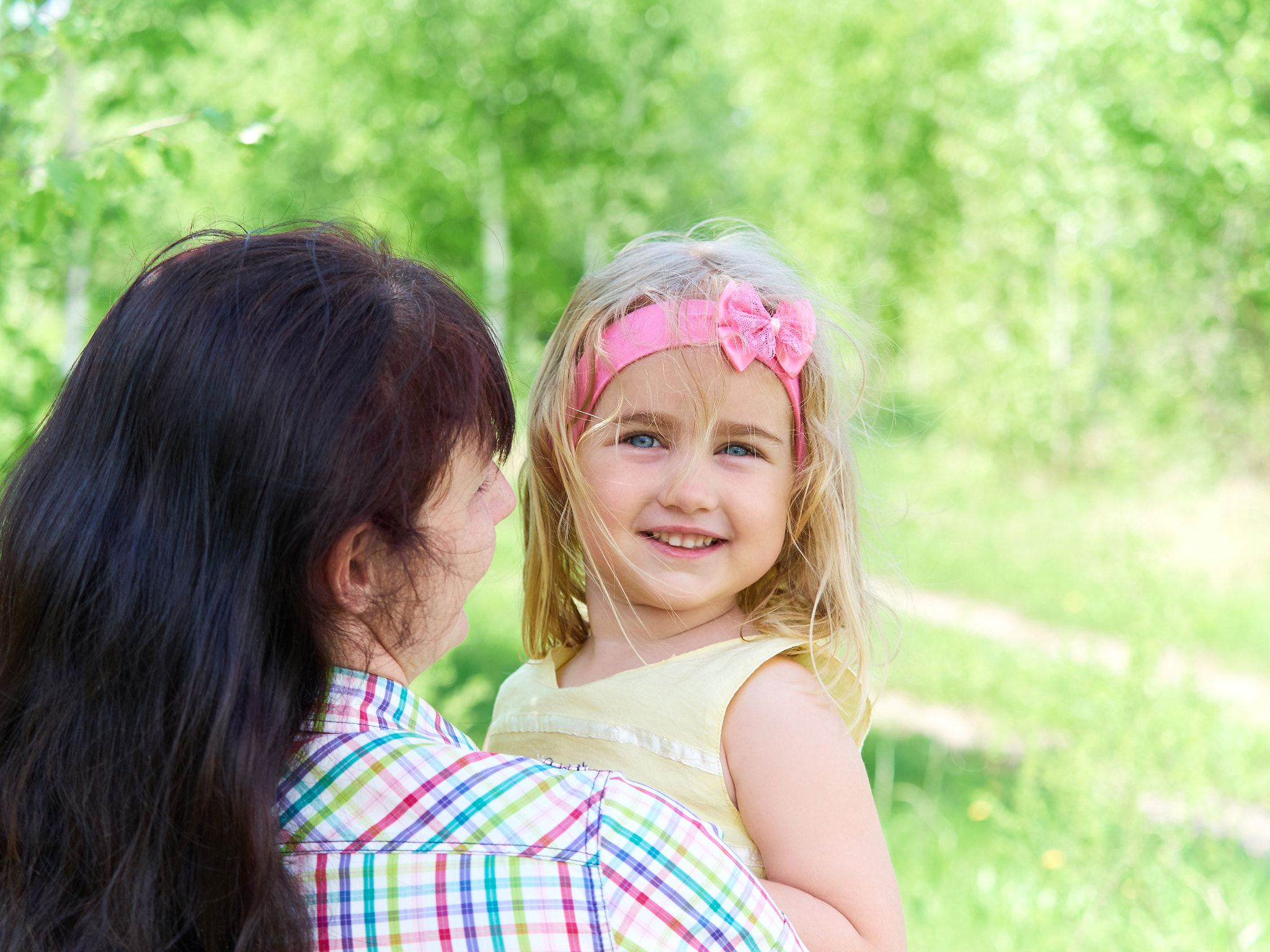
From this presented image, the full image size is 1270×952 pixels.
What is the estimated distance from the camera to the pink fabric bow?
1.63m

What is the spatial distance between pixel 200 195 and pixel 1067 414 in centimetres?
1023

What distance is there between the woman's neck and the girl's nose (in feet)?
0.66

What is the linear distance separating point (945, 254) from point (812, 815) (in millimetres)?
18323

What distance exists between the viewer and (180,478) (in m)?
0.97

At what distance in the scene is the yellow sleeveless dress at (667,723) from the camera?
1514 mm

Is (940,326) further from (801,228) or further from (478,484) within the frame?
(478,484)

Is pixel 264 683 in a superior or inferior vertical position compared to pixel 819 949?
superior

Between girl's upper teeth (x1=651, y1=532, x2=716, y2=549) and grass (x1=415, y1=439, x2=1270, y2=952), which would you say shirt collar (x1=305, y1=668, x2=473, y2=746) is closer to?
girl's upper teeth (x1=651, y1=532, x2=716, y2=549)

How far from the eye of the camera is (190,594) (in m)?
0.95

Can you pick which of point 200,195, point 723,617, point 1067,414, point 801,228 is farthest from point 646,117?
point 723,617

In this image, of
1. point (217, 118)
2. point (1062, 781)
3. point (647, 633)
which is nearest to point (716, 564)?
point (647, 633)

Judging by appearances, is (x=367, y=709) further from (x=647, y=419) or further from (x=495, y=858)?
(x=647, y=419)

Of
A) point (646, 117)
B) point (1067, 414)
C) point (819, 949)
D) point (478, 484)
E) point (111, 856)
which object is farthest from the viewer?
point (646, 117)

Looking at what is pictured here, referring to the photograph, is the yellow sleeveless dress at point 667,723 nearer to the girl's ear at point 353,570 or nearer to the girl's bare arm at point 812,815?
the girl's bare arm at point 812,815
